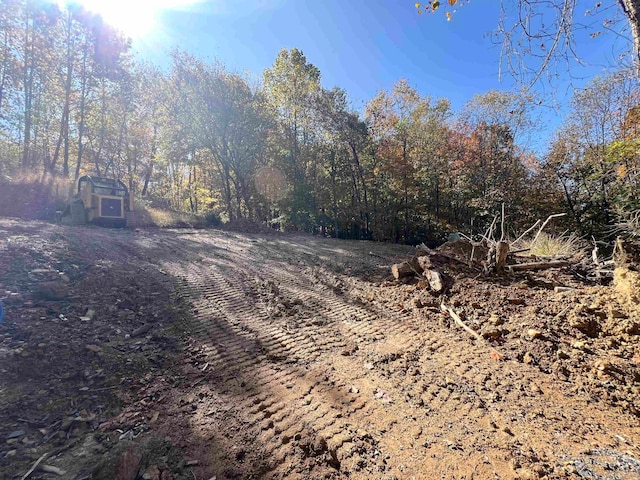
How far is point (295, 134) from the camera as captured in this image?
14.6 m

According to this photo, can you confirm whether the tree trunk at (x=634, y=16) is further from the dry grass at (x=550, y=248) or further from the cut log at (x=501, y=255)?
the dry grass at (x=550, y=248)

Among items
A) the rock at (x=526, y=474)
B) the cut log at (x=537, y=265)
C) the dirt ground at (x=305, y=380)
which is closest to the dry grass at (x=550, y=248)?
the cut log at (x=537, y=265)

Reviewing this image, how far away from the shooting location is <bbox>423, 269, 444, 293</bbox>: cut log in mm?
4156

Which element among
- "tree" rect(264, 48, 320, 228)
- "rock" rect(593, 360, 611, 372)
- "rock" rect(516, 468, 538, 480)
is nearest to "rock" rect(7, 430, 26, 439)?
"rock" rect(516, 468, 538, 480)

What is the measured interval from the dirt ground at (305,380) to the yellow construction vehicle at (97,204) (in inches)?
216

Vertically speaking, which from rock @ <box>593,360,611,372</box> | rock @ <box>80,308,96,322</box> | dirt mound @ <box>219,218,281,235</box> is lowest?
rock @ <box>80,308,96,322</box>

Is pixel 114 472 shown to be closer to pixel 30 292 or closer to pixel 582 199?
pixel 30 292

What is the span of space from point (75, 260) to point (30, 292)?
131 cm

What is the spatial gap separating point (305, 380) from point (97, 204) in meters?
9.79

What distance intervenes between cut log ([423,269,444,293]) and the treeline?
7.99 m

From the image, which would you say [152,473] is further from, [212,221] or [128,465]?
[212,221]

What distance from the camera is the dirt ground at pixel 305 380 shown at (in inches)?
59.6

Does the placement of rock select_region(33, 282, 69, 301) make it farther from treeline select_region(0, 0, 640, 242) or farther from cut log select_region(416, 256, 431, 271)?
treeline select_region(0, 0, 640, 242)

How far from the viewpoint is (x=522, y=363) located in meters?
2.46
